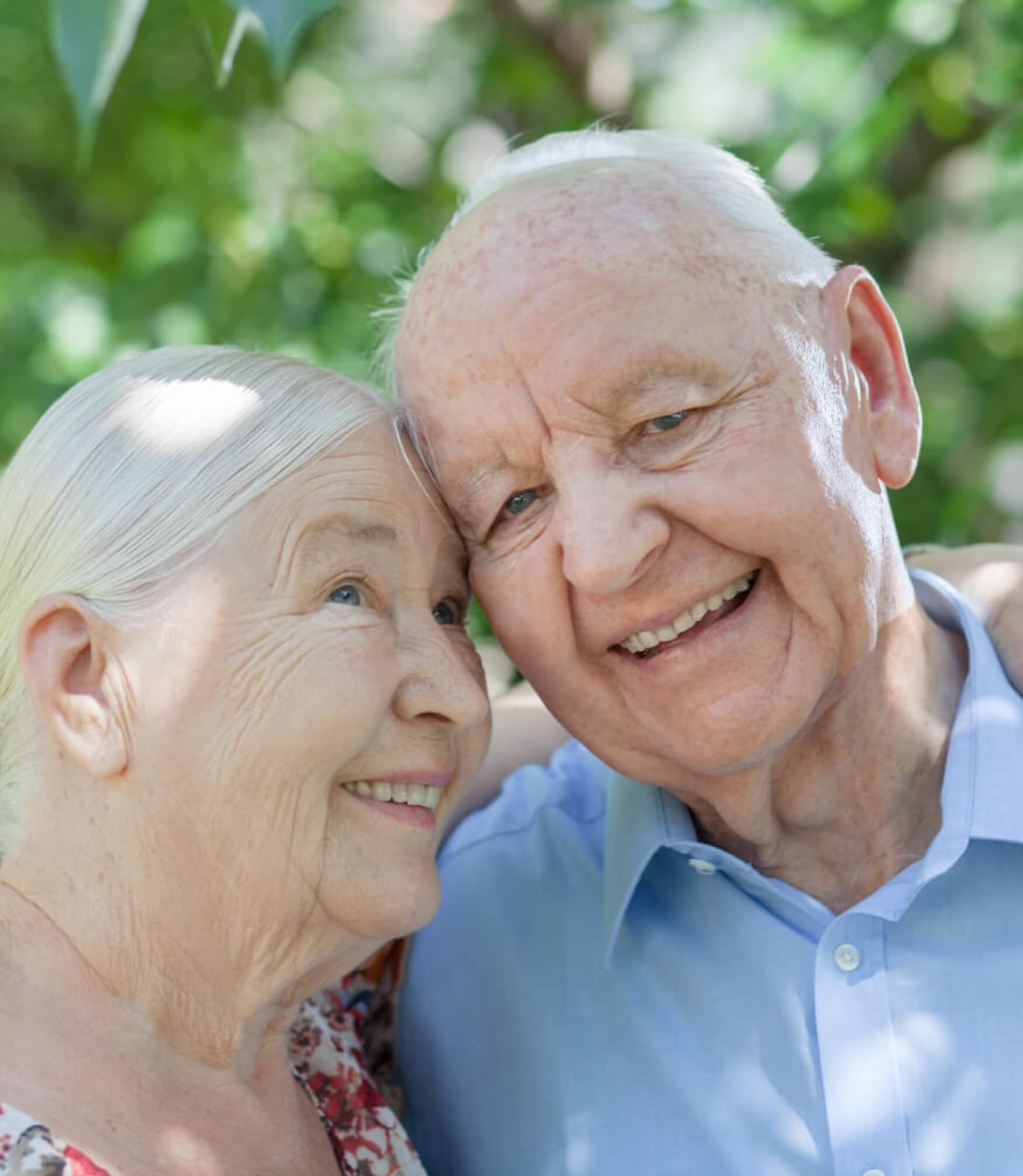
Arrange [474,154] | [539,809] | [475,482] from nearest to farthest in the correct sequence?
[475,482], [539,809], [474,154]

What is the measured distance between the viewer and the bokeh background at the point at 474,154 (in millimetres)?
3906

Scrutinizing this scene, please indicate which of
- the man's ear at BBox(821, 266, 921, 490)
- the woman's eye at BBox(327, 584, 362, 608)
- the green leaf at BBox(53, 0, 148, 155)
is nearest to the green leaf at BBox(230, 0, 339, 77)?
the green leaf at BBox(53, 0, 148, 155)

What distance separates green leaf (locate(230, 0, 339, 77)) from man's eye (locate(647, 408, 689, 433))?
765mm

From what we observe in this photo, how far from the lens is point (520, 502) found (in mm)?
2234

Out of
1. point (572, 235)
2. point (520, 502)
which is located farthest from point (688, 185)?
point (520, 502)

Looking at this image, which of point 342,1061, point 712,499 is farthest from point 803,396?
point 342,1061

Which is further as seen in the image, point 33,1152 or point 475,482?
point 475,482

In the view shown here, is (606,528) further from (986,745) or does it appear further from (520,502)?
(986,745)

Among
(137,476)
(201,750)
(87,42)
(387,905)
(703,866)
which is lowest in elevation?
(703,866)

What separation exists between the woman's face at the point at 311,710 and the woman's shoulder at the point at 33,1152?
1.11ft

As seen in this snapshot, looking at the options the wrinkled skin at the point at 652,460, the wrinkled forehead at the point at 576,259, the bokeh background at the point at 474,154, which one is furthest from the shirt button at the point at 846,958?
the bokeh background at the point at 474,154

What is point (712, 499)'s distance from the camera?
210 centimetres

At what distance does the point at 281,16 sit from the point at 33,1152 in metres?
1.32

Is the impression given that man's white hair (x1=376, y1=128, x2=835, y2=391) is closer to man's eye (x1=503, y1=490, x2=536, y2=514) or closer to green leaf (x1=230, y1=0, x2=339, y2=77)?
man's eye (x1=503, y1=490, x2=536, y2=514)
